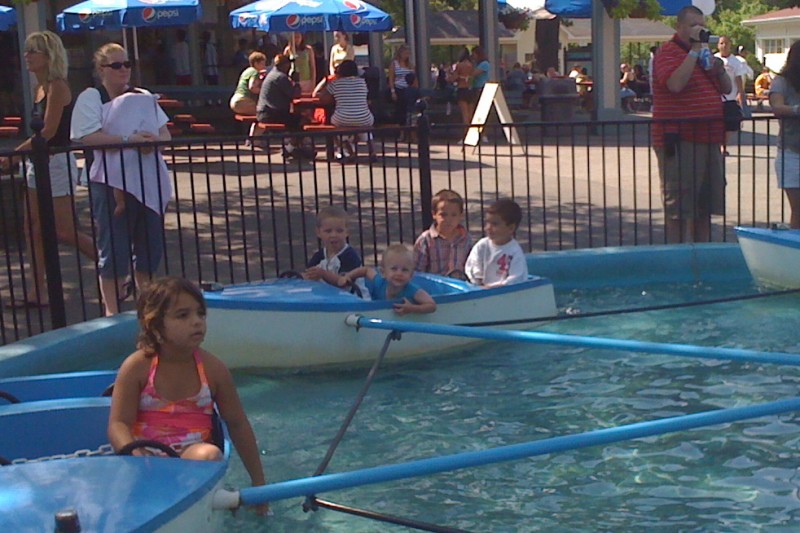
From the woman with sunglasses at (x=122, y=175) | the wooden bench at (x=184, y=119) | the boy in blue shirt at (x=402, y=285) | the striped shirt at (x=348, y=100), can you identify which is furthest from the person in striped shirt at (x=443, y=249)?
the wooden bench at (x=184, y=119)

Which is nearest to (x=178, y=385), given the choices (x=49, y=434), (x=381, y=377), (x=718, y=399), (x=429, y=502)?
(x=49, y=434)

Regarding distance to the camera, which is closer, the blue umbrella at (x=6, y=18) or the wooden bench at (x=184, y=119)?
the blue umbrella at (x=6, y=18)

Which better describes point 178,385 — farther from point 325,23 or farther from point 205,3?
point 205,3

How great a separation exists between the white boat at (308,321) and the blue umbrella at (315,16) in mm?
10860

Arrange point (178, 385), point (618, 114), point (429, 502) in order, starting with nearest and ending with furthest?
point (178, 385)
point (429, 502)
point (618, 114)

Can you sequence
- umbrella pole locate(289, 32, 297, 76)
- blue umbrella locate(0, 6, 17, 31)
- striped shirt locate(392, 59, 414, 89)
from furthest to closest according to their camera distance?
striped shirt locate(392, 59, 414, 89), umbrella pole locate(289, 32, 297, 76), blue umbrella locate(0, 6, 17, 31)

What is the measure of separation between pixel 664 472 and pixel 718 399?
1.16 metres

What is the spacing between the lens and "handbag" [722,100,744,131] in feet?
29.5

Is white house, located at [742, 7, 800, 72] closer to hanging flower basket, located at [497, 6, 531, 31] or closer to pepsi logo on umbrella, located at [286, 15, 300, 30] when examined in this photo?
hanging flower basket, located at [497, 6, 531, 31]

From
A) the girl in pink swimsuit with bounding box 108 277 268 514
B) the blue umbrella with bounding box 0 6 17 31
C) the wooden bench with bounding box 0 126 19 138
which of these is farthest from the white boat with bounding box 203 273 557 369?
the wooden bench with bounding box 0 126 19 138

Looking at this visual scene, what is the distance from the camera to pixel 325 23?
1769 centimetres

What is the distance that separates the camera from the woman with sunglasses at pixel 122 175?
7.90m

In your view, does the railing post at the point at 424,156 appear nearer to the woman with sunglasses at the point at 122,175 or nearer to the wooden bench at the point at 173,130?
the woman with sunglasses at the point at 122,175

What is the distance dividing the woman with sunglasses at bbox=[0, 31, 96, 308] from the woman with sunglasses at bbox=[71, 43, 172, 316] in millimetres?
137
